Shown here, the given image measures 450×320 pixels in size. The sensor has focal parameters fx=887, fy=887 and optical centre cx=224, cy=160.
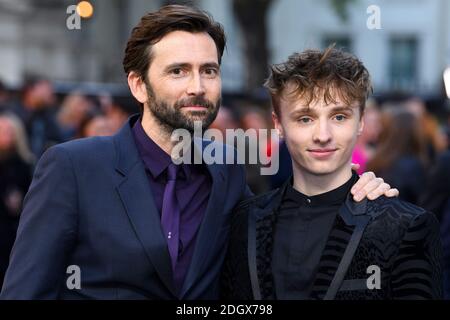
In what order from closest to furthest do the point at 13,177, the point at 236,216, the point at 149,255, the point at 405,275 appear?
the point at 405,275
the point at 149,255
the point at 236,216
the point at 13,177

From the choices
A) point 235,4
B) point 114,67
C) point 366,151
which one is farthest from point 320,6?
point 366,151

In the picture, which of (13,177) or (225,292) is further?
(13,177)

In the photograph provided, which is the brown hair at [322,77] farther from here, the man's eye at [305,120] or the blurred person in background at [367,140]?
the blurred person in background at [367,140]

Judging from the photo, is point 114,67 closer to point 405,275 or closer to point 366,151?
point 366,151

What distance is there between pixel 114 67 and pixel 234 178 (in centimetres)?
2156

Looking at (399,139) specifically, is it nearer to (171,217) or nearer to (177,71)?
(177,71)

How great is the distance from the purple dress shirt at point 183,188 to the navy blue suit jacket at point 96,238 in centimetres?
5

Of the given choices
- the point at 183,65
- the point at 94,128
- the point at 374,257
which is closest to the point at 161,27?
the point at 183,65

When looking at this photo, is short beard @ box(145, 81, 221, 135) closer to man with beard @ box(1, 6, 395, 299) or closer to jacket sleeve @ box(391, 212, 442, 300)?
man with beard @ box(1, 6, 395, 299)

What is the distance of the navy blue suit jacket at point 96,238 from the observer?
3.14 m

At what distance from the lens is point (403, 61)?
1436 inches

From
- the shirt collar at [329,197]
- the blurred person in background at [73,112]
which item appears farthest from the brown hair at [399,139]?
the shirt collar at [329,197]

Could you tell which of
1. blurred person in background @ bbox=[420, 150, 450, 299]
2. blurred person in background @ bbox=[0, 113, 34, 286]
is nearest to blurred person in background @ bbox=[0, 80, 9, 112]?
blurred person in background @ bbox=[0, 113, 34, 286]
